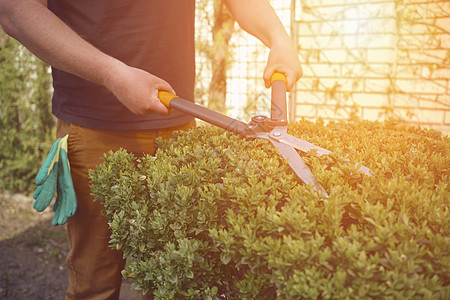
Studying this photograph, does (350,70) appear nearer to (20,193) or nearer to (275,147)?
(275,147)

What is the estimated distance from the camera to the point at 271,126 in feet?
5.60

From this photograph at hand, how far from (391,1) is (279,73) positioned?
9.12 ft

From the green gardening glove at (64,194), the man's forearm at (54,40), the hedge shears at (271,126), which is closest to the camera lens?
the hedge shears at (271,126)

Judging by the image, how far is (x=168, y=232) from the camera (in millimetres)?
1476

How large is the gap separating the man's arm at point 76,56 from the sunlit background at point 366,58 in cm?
283

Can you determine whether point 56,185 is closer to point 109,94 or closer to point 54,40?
point 109,94

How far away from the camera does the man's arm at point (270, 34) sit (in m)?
1.95

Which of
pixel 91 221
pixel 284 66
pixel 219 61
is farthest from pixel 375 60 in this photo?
pixel 91 221

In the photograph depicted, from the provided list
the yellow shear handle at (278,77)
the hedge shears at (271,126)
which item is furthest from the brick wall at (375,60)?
the hedge shears at (271,126)

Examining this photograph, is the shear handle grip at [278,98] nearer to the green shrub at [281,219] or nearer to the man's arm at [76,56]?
the green shrub at [281,219]

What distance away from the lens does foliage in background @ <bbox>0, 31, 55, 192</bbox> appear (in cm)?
556

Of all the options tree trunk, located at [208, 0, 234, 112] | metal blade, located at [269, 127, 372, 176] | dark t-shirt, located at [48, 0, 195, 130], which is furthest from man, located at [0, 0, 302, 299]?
tree trunk, located at [208, 0, 234, 112]

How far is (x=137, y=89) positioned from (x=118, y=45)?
0.54 meters

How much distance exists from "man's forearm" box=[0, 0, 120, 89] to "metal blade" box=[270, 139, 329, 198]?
77cm
